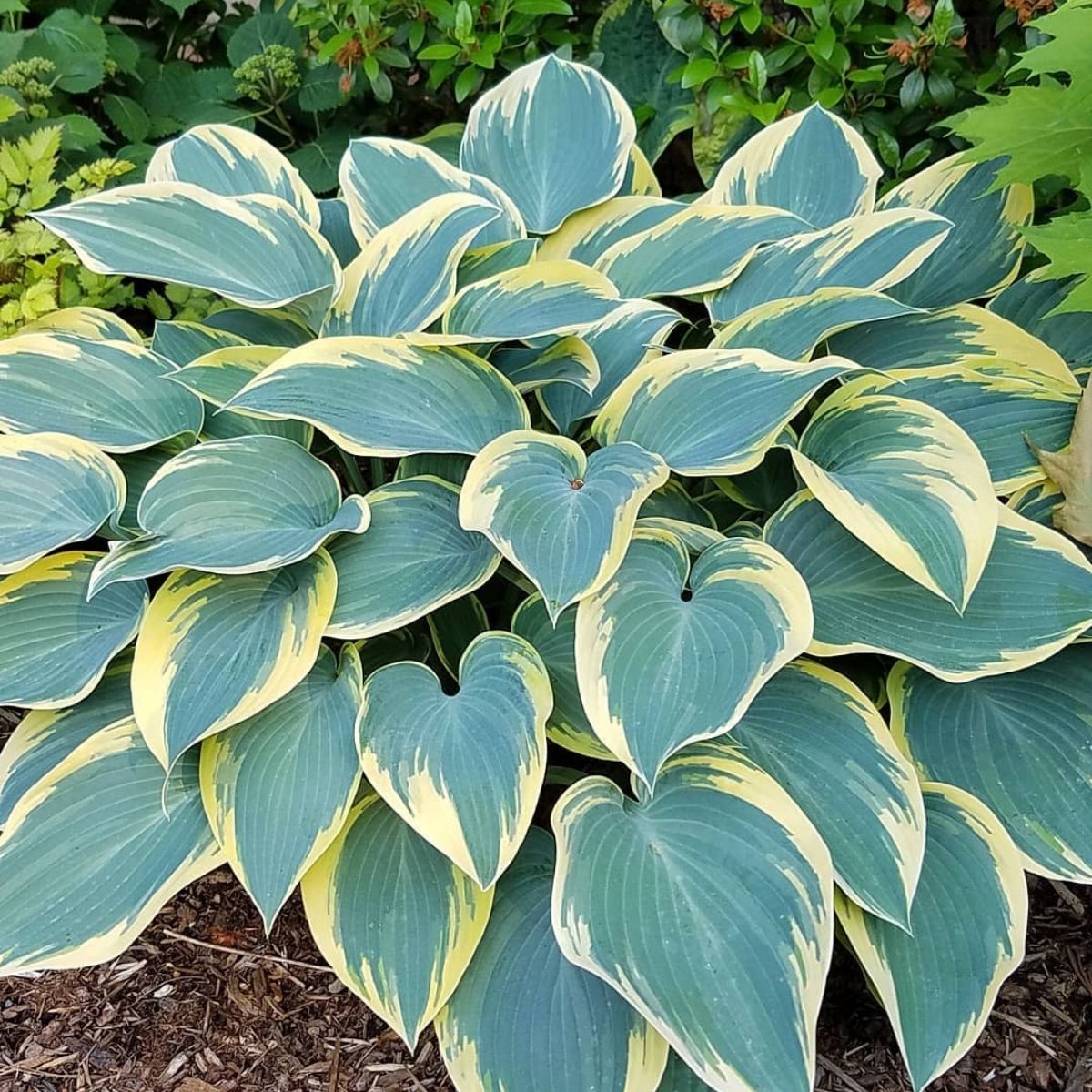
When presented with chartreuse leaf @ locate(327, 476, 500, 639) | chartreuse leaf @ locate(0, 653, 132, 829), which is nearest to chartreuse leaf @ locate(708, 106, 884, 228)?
chartreuse leaf @ locate(327, 476, 500, 639)

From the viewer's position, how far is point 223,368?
141 centimetres

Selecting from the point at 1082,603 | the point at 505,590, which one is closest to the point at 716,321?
the point at 505,590

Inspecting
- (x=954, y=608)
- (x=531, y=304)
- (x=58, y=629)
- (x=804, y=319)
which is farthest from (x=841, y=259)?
(x=58, y=629)

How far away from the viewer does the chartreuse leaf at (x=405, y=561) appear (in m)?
1.20

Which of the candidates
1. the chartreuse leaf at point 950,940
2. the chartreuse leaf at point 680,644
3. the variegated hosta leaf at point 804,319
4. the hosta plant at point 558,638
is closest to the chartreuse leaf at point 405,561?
the hosta plant at point 558,638

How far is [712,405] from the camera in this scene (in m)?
1.28

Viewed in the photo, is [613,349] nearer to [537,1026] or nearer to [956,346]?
[956,346]

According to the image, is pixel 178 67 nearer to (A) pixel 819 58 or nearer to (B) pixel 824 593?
(A) pixel 819 58

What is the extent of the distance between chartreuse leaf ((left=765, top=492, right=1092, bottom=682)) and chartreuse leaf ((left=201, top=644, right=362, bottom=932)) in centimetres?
50

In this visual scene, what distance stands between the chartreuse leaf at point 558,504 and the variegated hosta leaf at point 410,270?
27 centimetres

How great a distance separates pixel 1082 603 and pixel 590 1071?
0.68 meters

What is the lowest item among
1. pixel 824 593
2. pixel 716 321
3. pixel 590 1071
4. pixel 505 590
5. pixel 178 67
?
pixel 590 1071

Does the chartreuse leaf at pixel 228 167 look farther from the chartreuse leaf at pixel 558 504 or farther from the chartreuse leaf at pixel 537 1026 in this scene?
the chartreuse leaf at pixel 537 1026

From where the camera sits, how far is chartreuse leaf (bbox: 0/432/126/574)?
126cm
